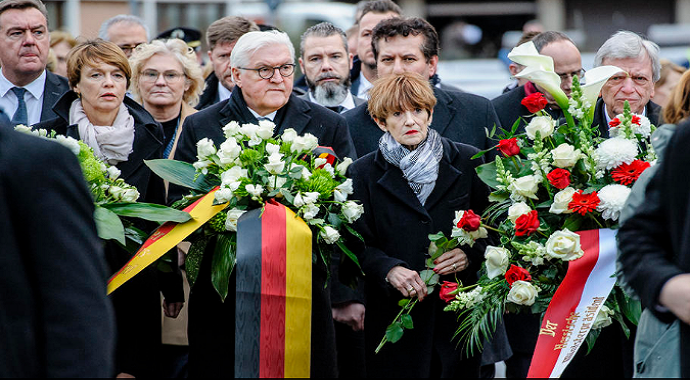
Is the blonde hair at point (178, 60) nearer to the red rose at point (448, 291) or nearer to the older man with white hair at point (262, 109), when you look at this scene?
the older man with white hair at point (262, 109)

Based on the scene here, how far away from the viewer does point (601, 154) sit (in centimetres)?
429

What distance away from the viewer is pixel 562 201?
4.24 meters

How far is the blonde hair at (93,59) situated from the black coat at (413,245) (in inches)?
59.3

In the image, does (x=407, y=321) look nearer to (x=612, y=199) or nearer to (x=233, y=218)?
(x=233, y=218)

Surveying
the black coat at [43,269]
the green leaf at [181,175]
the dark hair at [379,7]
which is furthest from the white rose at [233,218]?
the dark hair at [379,7]

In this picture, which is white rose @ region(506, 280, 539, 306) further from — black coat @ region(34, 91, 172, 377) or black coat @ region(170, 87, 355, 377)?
black coat @ region(34, 91, 172, 377)

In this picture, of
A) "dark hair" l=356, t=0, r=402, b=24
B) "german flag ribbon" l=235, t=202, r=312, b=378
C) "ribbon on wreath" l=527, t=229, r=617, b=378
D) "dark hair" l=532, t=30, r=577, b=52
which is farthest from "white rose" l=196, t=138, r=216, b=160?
"dark hair" l=356, t=0, r=402, b=24

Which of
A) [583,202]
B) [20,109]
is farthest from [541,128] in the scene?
[20,109]

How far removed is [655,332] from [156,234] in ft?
7.93

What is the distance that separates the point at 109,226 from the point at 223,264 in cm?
54

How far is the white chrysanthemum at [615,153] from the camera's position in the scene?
4.24 meters

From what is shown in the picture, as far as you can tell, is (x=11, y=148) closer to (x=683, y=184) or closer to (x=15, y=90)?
(x=683, y=184)

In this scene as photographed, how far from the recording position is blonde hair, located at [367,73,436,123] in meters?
4.82

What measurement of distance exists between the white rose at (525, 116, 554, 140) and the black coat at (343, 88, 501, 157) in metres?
1.00
